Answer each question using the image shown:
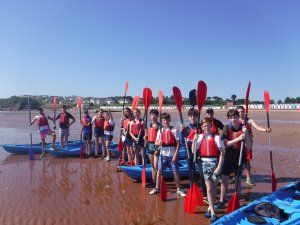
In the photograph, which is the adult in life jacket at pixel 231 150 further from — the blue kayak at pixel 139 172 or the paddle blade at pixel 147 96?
the paddle blade at pixel 147 96

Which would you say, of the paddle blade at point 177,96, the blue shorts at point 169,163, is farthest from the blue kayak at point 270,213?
the paddle blade at point 177,96

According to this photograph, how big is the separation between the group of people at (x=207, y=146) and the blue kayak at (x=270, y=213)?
0.70m

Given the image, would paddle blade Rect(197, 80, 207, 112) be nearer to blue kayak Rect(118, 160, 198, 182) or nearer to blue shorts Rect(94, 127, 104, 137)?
blue kayak Rect(118, 160, 198, 182)

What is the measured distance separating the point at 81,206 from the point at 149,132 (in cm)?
185

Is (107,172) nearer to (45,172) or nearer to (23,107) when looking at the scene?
(45,172)

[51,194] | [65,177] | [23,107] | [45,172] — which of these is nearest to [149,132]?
[51,194]

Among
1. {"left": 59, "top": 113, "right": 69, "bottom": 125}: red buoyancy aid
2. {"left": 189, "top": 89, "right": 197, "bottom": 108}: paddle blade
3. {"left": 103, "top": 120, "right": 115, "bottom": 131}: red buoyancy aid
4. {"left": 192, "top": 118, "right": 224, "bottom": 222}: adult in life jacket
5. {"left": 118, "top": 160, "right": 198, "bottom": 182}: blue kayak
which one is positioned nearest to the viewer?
{"left": 192, "top": 118, "right": 224, "bottom": 222}: adult in life jacket

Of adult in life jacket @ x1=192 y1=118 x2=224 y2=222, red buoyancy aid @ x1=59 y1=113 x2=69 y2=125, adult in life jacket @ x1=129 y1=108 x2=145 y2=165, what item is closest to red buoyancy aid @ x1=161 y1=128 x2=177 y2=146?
adult in life jacket @ x1=192 y1=118 x2=224 y2=222

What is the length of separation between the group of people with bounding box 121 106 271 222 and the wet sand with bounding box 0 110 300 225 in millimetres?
411

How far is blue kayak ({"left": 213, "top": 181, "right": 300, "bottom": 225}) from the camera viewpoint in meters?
3.69

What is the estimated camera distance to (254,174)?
7.78 metres

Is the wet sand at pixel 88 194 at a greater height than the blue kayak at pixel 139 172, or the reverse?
the blue kayak at pixel 139 172

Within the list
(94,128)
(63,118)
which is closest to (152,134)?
(94,128)

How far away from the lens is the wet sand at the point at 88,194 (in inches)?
193
